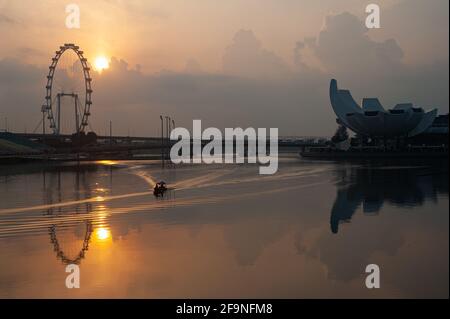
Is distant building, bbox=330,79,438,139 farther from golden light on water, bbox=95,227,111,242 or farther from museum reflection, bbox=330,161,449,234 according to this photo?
golden light on water, bbox=95,227,111,242

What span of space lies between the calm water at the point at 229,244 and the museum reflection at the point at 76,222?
0.04 meters

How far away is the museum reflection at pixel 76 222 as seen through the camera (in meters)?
14.5

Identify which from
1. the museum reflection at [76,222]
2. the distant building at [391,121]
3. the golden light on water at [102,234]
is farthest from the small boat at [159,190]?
the distant building at [391,121]

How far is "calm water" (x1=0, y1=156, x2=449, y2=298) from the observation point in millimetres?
10875

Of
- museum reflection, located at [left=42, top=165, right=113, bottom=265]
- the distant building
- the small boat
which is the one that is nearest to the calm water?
museum reflection, located at [left=42, top=165, right=113, bottom=265]

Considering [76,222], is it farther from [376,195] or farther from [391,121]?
[391,121]

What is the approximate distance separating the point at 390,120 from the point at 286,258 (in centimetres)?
6446

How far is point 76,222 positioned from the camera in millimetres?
19219

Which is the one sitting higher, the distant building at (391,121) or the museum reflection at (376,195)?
the distant building at (391,121)

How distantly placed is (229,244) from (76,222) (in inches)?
264

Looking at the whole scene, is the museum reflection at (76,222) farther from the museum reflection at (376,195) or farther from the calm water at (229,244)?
the museum reflection at (376,195)

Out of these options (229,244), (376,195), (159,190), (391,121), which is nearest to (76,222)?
(229,244)

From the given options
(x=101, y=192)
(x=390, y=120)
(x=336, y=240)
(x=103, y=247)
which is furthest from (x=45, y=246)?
(x=390, y=120)

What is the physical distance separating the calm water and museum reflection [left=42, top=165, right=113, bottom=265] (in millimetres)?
41
